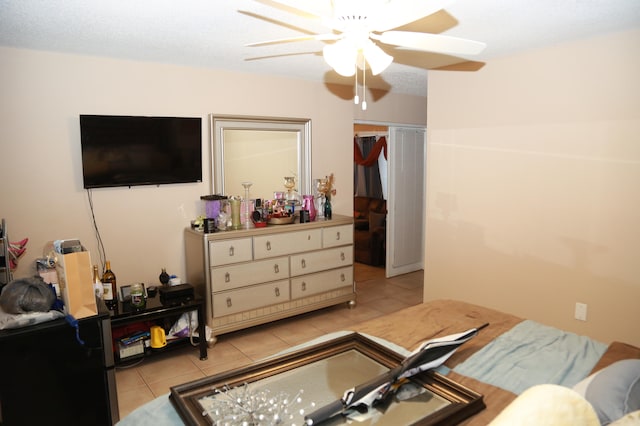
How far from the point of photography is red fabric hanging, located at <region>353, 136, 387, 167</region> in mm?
6047

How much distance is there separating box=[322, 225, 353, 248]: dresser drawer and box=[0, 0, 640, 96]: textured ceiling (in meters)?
1.61

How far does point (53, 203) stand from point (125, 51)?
→ 128cm

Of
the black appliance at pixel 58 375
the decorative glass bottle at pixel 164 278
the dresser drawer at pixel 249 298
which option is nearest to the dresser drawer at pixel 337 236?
the dresser drawer at pixel 249 298

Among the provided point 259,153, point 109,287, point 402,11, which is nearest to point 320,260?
point 259,153

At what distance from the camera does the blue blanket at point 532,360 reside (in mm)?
1762

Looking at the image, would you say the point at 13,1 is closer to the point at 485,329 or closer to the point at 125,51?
the point at 125,51

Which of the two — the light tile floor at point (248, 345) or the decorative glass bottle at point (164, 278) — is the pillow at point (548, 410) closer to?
the light tile floor at point (248, 345)

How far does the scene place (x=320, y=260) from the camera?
4.20 metres

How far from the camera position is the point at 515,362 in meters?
1.91

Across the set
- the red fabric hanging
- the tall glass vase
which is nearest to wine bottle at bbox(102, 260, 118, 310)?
the tall glass vase

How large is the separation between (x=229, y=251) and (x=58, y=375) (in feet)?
5.17

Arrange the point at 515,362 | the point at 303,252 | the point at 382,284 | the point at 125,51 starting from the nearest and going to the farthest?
the point at 515,362, the point at 125,51, the point at 303,252, the point at 382,284

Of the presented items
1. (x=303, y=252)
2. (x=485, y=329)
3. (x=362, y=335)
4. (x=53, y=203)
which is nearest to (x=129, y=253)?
(x=53, y=203)

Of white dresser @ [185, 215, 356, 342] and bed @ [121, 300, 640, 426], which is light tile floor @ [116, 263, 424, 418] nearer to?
white dresser @ [185, 215, 356, 342]
